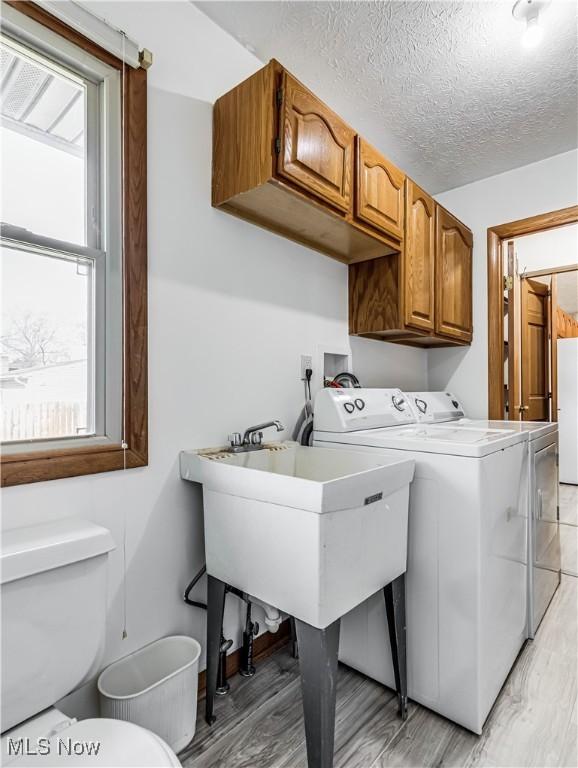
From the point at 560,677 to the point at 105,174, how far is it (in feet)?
8.18

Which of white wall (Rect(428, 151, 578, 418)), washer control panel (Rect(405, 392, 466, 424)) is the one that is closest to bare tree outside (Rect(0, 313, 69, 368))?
washer control panel (Rect(405, 392, 466, 424))

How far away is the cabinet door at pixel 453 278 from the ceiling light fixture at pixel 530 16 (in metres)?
0.91

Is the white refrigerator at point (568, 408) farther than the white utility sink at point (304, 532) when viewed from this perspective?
Yes

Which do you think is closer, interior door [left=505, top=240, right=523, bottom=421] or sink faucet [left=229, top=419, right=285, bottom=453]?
sink faucet [left=229, top=419, right=285, bottom=453]

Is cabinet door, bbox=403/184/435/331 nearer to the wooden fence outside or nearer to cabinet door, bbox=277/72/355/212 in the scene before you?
cabinet door, bbox=277/72/355/212

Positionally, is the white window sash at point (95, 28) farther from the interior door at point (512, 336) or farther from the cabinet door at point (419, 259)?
the interior door at point (512, 336)

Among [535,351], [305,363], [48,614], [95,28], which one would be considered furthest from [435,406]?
[95,28]

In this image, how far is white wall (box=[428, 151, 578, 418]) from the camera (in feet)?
8.37

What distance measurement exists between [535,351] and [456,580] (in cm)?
310

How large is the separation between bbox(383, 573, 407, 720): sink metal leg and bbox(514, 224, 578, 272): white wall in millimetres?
3015

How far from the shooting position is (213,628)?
1438mm

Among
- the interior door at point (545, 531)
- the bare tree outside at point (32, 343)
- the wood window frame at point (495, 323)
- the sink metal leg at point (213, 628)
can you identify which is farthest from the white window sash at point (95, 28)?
the wood window frame at point (495, 323)

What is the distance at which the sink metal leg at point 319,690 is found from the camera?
3.62ft

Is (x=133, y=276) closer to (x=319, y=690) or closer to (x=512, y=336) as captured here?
(x=319, y=690)
